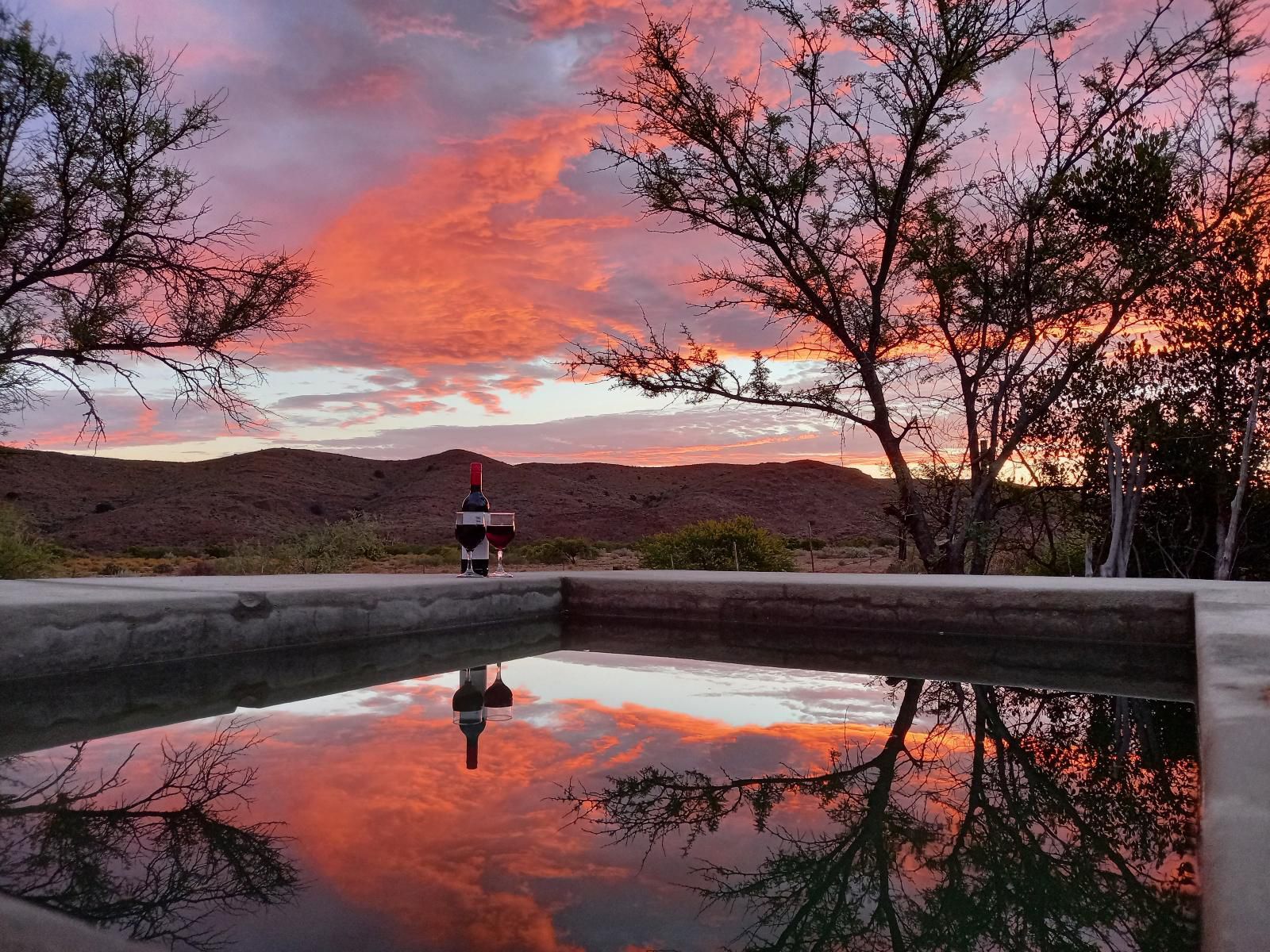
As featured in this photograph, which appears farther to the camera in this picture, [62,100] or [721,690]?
[62,100]

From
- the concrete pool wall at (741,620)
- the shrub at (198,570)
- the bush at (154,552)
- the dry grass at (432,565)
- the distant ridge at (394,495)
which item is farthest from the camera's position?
the distant ridge at (394,495)

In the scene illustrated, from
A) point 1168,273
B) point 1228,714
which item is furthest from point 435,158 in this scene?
point 1228,714

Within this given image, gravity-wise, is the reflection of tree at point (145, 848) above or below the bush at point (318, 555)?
below

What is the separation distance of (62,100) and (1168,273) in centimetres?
1064

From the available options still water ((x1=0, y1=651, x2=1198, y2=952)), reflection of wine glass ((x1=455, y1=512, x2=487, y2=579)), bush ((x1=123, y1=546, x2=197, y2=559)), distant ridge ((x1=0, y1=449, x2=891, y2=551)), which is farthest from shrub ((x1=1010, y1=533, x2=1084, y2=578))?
bush ((x1=123, y1=546, x2=197, y2=559))

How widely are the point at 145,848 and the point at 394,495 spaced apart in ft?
85.6

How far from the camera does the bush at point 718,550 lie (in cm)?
875

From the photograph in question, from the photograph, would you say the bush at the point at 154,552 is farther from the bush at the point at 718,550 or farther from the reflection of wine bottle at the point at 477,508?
the reflection of wine bottle at the point at 477,508

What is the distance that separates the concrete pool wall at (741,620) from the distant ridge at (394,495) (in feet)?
55.4

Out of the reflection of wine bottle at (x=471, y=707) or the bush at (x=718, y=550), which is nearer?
the reflection of wine bottle at (x=471, y=707)

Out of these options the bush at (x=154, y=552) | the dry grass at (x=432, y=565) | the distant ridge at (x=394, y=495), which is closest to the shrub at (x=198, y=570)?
the dry grass at (x=432, y=565)

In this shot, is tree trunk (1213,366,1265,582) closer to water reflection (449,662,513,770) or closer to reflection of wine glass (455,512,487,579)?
reflection of wine glass (455,512,487,579)

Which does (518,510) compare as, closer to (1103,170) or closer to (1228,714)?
(1103,170)

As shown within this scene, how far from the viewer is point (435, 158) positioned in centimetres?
695
